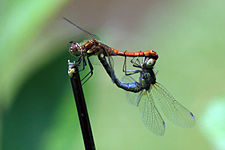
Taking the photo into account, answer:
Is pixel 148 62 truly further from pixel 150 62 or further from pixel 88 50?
pixel 88 50

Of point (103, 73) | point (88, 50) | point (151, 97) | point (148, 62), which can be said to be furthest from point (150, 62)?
point (103, 73)

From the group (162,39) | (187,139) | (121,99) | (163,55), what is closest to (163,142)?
(187,139)

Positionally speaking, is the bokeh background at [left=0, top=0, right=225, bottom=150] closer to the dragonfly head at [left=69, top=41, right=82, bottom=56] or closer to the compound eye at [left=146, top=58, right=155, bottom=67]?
the compound eye at [left=146, top=58, right=155, bottom=67]

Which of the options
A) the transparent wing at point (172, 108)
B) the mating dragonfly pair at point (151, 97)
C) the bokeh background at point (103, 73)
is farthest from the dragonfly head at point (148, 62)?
the bokeh background at point (103, 73)

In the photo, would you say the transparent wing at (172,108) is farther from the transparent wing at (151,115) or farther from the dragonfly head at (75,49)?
the dragonfly head at (75,49)

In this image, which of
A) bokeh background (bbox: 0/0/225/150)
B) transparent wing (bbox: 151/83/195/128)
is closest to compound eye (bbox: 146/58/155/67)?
transparent wing (bbox: 151/83/195/128)

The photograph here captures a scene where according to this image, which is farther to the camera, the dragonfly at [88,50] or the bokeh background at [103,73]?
the bokeh background at [103,73]
